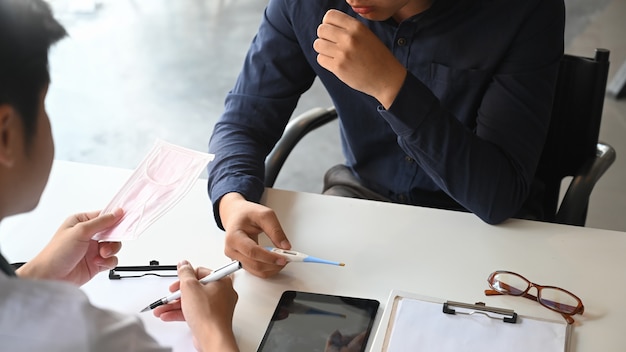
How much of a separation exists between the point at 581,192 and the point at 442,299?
588 millimetres

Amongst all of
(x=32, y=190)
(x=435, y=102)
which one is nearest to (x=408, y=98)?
(x=435, y=102)

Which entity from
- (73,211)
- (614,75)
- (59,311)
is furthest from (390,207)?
(614,75)

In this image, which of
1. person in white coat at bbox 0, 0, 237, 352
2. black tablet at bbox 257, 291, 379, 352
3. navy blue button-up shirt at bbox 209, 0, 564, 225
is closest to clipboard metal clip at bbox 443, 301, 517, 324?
black tablet at bbox 257, 291, 379, 352

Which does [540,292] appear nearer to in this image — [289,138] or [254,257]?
[254,257]

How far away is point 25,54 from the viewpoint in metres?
0.87

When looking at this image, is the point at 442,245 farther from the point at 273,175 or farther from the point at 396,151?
the point at 273,175

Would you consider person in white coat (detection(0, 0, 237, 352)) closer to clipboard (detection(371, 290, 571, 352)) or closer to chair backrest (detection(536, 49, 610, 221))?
clipboard (detection(371, 290, 571, 352))

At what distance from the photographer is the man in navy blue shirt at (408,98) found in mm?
1415

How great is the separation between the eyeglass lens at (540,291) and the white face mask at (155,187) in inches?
22.0

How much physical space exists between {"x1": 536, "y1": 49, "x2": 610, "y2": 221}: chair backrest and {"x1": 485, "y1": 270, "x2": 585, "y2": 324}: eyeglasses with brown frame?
570 millimetres

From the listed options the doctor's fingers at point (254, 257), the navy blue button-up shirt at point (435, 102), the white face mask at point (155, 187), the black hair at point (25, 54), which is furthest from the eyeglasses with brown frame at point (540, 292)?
the black hair at point (25, 54)

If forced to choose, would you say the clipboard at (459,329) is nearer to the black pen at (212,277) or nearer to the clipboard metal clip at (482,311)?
the clipboard metal clip at (482,311)

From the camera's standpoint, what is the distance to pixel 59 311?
79 centimetres

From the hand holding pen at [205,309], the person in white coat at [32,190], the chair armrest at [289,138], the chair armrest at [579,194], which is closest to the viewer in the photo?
the person in white coat at [32,190]
